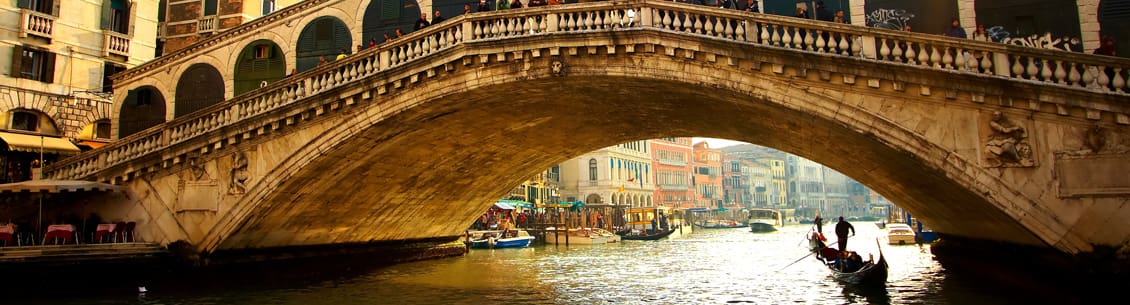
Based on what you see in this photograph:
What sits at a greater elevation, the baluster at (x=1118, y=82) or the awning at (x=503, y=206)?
the baluster at (x=1118, y=82)

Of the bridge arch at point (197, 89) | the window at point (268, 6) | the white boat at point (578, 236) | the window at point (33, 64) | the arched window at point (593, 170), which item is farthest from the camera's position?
the arched window at point (593, 170)

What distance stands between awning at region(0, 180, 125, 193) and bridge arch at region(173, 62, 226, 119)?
13.4ft

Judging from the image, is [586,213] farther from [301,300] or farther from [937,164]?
[937,164]

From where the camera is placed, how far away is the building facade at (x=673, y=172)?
84812 mm

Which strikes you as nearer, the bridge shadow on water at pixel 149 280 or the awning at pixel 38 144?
the bridge shadow on water at pixel 149 280

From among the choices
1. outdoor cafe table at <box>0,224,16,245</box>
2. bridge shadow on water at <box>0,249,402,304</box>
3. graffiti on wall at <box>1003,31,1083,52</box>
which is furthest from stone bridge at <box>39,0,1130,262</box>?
outdoor cafe table at <box>0,224,16,245</box>

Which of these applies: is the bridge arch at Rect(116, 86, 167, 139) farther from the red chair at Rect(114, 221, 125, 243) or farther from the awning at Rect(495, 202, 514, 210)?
the awning at Rect(495, 202, 514, 210)

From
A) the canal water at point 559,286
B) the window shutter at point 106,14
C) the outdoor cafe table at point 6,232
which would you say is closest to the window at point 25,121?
the window shutter at point 106,14

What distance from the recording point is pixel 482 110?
1800 cm

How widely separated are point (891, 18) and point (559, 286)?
10.1m

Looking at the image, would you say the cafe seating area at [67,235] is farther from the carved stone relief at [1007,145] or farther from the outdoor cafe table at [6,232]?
the carved stone relief at [1007,145]

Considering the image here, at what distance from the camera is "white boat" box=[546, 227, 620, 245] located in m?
43.7

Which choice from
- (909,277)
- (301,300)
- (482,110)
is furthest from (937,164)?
(301,300)

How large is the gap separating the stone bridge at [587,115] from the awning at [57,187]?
0.56m
